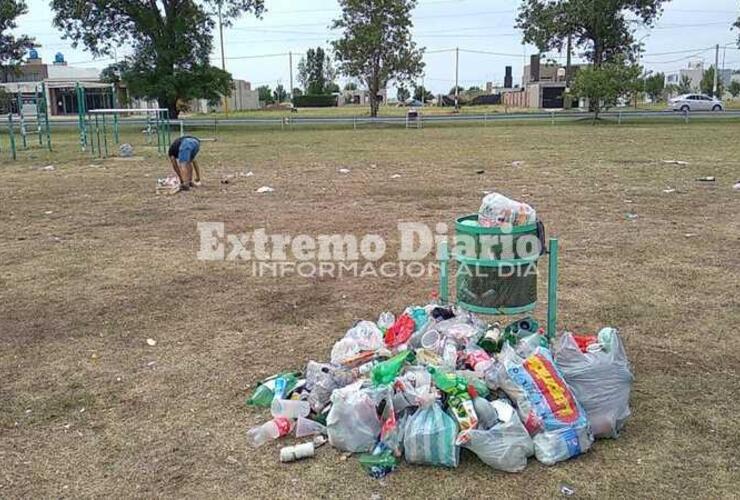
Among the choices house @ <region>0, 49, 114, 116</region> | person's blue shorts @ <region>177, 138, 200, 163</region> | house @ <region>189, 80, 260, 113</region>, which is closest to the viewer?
person's blue shorts @ <region>177, 138, 200, 163</region>

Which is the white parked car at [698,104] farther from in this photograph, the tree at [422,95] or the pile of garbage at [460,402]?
the pile of garbage at [460,402]

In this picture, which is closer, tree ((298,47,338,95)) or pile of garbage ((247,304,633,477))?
pile of garbage ((247,304,633,477))

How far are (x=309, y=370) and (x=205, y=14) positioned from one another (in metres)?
30.8

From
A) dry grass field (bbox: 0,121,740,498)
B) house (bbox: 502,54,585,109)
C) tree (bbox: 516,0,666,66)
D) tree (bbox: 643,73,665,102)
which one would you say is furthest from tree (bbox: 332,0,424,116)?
tree (bbox: 643,73,665,102)

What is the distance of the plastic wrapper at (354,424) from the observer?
2.96 m

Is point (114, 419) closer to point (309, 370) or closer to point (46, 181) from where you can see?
point (309, 370)

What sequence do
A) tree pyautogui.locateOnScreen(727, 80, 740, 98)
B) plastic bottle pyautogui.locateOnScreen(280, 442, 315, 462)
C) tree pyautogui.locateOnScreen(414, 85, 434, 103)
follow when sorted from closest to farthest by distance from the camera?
plastic bottle pyautogui.locateOnScreen(280, 442, 315, 462) → tree pyautogui.locateOnScreen(727, 80, 740, 98) → tree pyautogui.locateOnScreen(414, 85, 434, 103)

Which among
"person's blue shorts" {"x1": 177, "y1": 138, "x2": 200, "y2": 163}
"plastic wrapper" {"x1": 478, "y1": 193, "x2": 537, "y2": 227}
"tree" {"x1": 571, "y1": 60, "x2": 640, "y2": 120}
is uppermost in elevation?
"tree" {"x1": 571, "y1": 60, "x2": 640, "y2": 120}

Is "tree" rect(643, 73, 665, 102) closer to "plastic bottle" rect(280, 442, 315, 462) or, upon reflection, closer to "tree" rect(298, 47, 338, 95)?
"tree" rect(298, 47, 338, 95)

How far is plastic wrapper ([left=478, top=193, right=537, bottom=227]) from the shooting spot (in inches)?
138

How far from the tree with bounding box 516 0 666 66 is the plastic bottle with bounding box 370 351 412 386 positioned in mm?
33477

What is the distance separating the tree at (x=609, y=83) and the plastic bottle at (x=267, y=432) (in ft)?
95.8

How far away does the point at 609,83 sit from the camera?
29.1 m

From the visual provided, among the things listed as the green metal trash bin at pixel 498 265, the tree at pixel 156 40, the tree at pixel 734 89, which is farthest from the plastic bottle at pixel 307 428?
the tree at pixel 734 89
